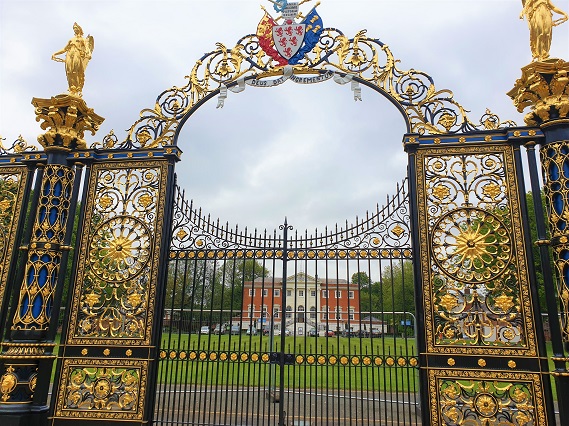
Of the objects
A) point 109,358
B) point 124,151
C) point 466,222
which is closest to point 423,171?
point 466,222

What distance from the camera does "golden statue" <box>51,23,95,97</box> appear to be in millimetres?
6340

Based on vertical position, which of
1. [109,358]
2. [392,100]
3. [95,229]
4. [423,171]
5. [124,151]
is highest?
[392,100]

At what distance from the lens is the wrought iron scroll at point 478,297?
15.6 ft

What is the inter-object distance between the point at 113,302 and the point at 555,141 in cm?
608

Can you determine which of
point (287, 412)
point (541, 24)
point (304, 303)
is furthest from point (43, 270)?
point (541, 24)

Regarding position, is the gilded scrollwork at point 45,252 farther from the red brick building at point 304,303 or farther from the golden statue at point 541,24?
the golden statue at point 541,24

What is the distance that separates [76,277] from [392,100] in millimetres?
5051

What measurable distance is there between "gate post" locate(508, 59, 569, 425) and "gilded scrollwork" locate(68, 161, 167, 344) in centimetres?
493

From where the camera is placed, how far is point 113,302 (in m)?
5.89

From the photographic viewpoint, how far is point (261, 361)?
17.4 feet

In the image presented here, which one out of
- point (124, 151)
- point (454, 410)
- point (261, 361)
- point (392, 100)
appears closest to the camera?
point (454, 410)

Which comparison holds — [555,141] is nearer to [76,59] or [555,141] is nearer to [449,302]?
[449,302]

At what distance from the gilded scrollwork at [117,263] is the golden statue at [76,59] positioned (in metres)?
1.28

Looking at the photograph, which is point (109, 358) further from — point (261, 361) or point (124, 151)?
point (124, 151)
